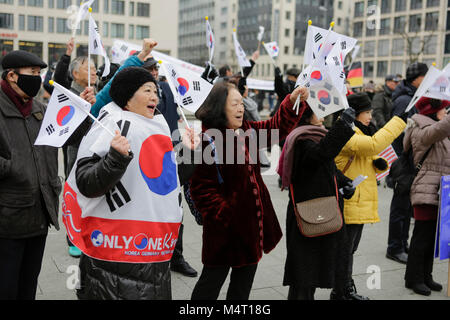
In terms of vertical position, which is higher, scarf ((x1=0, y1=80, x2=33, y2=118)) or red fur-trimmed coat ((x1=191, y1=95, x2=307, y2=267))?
scarf ((x1=0, y1=80, x2=33, y2=118))

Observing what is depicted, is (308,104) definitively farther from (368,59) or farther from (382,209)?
(368,59)

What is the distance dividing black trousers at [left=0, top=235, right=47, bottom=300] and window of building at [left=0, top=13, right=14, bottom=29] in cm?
7334

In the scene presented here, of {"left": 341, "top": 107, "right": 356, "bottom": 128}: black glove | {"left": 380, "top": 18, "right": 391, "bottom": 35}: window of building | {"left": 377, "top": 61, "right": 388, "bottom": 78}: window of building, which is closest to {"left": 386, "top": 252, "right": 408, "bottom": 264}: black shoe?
{"left": 341, "top": 107, "right": 356, "bottom": 128}: black glove

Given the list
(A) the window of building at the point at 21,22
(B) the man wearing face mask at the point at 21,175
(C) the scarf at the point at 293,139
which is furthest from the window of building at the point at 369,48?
(B) the man wearing face mask at the point at 21,175

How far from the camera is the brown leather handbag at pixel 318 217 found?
3736 millimetres

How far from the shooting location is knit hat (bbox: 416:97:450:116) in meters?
4.77

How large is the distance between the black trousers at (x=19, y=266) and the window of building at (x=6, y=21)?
241ft

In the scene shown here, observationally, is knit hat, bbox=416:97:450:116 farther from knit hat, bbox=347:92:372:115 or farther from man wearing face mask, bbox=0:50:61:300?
man wearing face mask, bbox=0:50:61:300

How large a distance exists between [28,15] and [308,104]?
73872 mm

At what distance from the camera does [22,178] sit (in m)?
3.22

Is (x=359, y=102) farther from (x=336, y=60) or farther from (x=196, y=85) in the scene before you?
(x=196, y=85)

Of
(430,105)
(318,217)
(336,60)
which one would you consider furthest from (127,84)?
(430,105)

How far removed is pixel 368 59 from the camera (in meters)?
85.4

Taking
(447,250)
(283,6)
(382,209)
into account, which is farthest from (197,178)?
(283,6)
